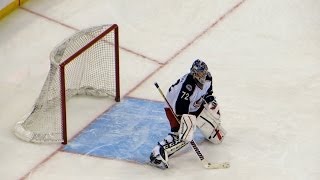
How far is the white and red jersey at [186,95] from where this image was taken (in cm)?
762

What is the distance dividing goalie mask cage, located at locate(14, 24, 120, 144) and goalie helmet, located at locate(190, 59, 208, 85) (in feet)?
2.88

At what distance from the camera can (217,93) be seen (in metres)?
→ 8.68

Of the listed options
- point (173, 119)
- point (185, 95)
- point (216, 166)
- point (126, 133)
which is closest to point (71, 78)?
point (126, 133)

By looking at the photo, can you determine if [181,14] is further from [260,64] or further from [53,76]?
[53,76]

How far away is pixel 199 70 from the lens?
7547 millimetres

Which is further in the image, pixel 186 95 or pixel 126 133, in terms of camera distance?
pixel 126 133

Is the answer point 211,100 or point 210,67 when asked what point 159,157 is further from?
point 210,67

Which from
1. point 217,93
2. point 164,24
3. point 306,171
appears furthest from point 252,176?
point 164,24

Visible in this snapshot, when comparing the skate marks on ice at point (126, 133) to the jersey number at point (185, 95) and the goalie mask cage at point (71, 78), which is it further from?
the jersey number at point (185, 95)

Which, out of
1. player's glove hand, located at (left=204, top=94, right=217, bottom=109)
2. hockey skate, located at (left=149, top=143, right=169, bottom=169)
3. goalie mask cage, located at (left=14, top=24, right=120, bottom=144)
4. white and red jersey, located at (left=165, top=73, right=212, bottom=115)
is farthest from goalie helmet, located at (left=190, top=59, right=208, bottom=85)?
goalie mask cage, located at (left=14, top=24, right=120, bottom=144)

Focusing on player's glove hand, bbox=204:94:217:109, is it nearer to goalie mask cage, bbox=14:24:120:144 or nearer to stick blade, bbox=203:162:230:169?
stick blade, bbox=203:162:230:169

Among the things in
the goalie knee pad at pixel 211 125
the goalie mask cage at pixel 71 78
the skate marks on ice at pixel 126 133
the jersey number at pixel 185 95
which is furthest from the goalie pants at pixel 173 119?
the goalie mask cage at pixel 71 78

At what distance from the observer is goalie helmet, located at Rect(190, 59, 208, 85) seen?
24.8 feet

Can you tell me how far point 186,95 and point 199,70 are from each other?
202 mm
